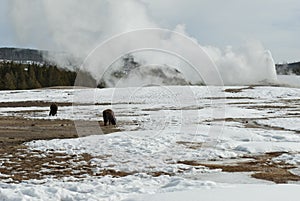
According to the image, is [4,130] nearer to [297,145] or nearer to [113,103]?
[297,145]

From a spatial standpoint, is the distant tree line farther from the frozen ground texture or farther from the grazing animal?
the frozen ground texture

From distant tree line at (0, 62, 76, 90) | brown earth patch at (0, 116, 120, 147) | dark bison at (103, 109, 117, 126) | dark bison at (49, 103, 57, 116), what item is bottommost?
brown earth patch at (0, 116, 120, 147)

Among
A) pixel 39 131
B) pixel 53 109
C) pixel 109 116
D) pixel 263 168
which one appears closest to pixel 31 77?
pixel 53 109

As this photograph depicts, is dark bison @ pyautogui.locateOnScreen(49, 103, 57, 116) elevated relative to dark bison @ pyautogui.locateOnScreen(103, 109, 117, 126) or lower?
elevated

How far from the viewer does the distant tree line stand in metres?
86.2

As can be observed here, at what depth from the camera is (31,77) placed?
89625 mm

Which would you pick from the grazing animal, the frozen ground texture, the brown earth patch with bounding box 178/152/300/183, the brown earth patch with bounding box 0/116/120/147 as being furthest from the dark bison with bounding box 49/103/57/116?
the brown earth patch with bounding box 178/152/300/183

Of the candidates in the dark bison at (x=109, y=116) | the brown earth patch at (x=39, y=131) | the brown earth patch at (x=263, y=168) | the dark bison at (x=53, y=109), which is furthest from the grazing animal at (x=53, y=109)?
the brown earth patch at (x=263, y=168)

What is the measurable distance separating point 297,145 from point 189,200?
9983 mm

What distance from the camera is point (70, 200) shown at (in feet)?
30.4

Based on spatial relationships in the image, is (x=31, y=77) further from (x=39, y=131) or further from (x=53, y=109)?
(x=39, y=131)

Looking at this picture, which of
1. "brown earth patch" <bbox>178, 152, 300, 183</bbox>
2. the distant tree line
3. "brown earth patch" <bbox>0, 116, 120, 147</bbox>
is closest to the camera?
"brown earth patch" <bbox>178, 152, 300, 183</bbox>

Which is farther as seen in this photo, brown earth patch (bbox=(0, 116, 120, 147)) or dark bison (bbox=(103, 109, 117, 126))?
dark bison (bbox=(103, 109, 117, 126))

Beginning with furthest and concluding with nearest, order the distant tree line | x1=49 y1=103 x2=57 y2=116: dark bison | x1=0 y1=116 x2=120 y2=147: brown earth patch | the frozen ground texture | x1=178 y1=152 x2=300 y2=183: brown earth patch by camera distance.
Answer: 1. the distant tree line
2. x1=49 y1=103 x2=57 y2=116: dark bison
3. x1=0 y1=116 x2=120 y2=147: brown earth patch
4. x1=178 y1=152 x2=300 y2=183: brown earth patch
5. the frozen ground texture
